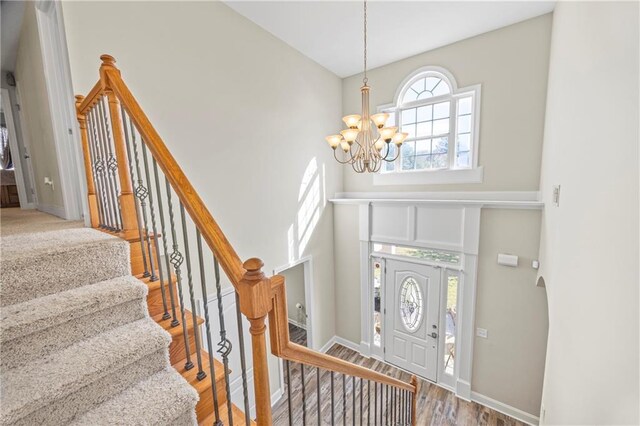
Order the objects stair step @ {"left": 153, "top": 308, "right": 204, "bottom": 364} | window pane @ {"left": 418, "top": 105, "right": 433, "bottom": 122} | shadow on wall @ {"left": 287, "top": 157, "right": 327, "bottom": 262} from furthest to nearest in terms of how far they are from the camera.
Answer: window pane @ {"left": 418, "top": 105, "right": 433, "bottom": 122} < shadow on wall @ {"left": 287, "top": 157, "right": 327, "bottom": 262} < stair step @ {"left": 153, "top": 308, "right": 204, "bottom": 364}

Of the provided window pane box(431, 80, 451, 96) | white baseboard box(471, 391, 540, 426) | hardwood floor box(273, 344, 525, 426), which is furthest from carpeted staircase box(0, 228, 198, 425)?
window pane box(431, 80, 451, 96)

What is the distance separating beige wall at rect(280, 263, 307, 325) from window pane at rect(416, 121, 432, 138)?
3557mm

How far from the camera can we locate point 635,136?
90 centimetres

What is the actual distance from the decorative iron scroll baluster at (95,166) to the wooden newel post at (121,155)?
53cm

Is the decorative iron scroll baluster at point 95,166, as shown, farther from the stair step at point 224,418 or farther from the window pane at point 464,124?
the window pane at point 464,124

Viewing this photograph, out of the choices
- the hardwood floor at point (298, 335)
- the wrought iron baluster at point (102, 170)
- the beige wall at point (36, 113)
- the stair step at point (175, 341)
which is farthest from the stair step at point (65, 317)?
the hardwood floor at point (298, 335)

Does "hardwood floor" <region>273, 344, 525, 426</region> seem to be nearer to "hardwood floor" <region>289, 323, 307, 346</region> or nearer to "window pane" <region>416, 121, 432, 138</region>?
"hardwood floor" <region>289, 323, 307, 346</region>

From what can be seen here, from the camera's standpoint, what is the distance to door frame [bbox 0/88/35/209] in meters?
3.64

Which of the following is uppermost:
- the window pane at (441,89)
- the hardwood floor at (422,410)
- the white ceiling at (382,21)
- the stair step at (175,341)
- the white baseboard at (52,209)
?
the white ceiling at (382,21)

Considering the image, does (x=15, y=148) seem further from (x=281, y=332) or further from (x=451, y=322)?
(x=451, y=322)

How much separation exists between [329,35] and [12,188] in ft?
18.7

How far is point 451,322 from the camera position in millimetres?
4113

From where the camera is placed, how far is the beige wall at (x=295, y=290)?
5742 mm

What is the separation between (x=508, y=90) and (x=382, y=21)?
1959 mm
